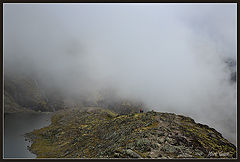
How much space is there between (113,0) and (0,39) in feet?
63.5

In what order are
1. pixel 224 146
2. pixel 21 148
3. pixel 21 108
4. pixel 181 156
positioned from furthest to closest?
pixel 21 108
pixel 21 148
pixel 224 146
pixel 181 156

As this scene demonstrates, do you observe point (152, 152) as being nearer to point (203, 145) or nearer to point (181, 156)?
point (181, 156)

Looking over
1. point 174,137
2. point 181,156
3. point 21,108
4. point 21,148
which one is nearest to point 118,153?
point 181,156

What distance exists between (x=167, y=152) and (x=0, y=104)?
95.2 feet

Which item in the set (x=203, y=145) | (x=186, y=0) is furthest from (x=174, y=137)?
(x=186, y=0)

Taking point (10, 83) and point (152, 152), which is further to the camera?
point (10, 83)

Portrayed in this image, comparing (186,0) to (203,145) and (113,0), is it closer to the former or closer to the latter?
(113,0)

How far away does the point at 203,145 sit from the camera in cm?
2425

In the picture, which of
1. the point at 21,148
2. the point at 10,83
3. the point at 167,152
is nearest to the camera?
the point at 167,152

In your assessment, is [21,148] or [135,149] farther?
[21,148]

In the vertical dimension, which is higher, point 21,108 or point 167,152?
point 167,152

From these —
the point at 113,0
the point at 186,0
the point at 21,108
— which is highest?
the point at 186,0

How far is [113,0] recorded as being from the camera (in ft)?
74.4

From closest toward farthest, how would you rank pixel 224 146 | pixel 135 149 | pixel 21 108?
pixel 135 149
pixel 224 146
pixel 21 108
